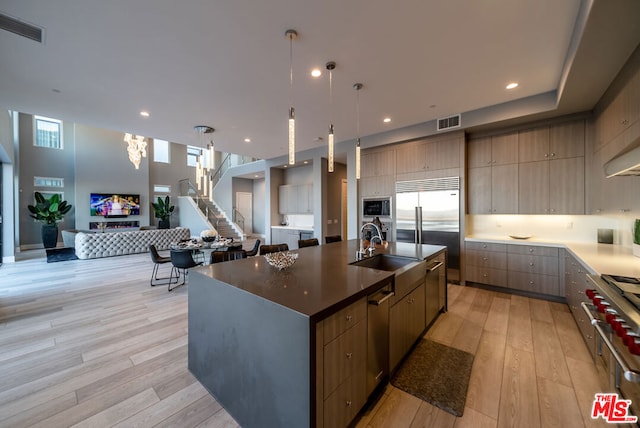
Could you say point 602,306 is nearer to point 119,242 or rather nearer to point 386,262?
point 386,262

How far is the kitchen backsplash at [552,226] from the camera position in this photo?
336cm

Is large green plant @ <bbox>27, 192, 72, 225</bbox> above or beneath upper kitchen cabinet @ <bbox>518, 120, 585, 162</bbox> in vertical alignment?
beneath

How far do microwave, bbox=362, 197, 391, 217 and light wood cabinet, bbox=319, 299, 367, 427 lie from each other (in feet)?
13.3

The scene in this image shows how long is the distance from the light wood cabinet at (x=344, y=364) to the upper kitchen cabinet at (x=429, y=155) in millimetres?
4024

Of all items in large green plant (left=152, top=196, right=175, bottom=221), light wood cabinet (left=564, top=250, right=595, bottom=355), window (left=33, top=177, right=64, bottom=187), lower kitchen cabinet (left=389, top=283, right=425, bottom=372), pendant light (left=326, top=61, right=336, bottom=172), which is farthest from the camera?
large green plant (left=152, top=196, right=175, bottom=221)

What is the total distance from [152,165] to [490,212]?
1349cm

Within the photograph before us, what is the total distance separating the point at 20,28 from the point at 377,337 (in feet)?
13.5

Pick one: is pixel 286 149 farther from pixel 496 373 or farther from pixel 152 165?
pixel 152 165

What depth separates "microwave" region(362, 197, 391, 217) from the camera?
5.43 meters

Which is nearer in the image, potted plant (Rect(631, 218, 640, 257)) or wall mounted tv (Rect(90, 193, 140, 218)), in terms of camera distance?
potted plant (Rect(631, 218, 640, 257))

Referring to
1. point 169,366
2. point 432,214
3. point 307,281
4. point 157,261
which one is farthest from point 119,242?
point 432,214

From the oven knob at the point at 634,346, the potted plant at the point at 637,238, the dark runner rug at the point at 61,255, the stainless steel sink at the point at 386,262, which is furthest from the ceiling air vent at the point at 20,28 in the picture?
the dark runner rug at the point at 61,255

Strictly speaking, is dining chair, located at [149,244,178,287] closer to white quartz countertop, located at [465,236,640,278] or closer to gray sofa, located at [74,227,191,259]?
gray sofa, located at [74,227,191,259]

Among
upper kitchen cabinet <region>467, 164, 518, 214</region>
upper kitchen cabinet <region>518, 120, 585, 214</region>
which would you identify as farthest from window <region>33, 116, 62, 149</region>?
upper kitchen cabinet <region>518, 120, 585, 214</region>
